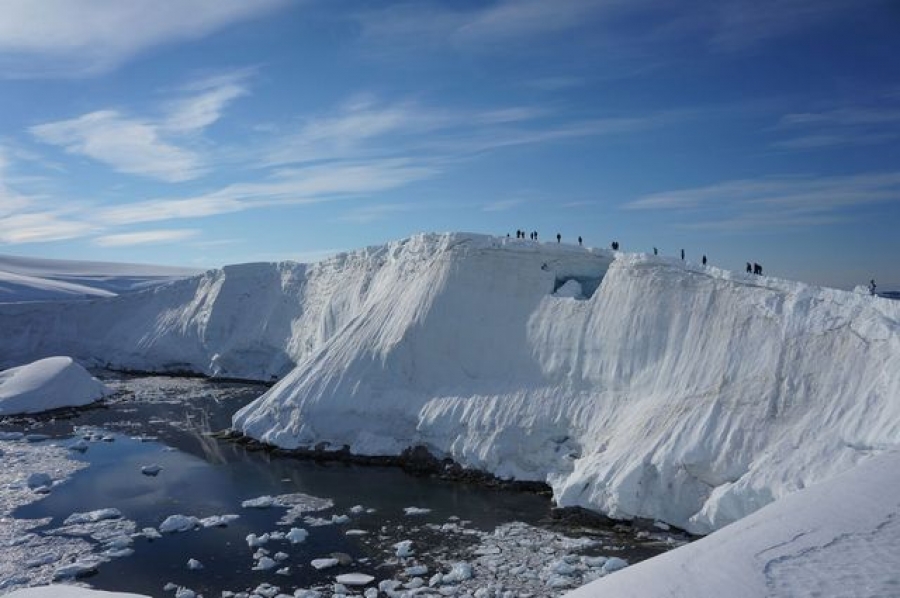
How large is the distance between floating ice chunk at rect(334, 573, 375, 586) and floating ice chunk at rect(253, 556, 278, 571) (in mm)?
1617

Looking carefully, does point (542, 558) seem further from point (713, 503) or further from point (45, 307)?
point (45, 307)

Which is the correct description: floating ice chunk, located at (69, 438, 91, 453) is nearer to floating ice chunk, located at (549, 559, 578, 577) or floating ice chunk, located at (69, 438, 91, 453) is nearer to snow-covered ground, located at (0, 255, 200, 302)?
floating ice chunk, located at (549, 559, 578, 577)

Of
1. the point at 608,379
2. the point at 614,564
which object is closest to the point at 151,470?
the point at 608,379

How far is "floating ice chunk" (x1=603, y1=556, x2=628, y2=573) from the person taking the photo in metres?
13.7

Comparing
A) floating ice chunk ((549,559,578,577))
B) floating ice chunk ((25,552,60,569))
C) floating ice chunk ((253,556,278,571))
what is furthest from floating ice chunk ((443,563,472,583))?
floating ice chunk ((25,552,60,569))

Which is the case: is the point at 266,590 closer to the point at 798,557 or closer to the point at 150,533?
the point at 150,533

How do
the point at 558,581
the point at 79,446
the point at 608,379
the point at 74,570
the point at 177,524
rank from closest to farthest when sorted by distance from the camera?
1. the point at 558,581
2. the point at 74,570
3. the point at 177,524
4. the point at 608,379
5. the point at 79,446

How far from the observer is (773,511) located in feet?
33.9

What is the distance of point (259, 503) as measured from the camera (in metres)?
18.7

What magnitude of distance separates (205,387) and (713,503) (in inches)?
1214

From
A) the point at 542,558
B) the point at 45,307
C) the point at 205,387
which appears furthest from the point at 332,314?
the point at 45,307

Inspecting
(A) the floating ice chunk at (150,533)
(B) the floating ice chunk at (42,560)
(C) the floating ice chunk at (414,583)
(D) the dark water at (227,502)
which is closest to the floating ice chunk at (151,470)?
(D) the dark water at (227,502)

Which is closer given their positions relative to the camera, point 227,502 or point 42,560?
point 42,560

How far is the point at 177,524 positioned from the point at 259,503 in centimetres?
228
